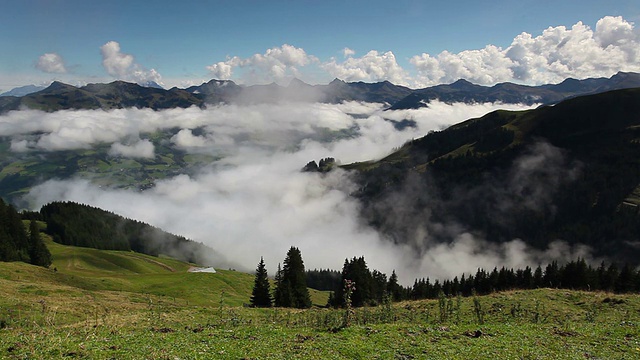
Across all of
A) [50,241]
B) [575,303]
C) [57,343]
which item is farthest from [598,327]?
[50,241]

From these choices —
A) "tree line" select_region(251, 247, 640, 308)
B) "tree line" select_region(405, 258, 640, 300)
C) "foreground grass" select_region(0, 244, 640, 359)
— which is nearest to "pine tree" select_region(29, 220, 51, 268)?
"tree line" select_region(251, 247, 640, 308)

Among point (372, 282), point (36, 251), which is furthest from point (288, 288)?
point (36, 251)

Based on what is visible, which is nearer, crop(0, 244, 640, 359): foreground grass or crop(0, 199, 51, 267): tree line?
crop(0, 244, 640, 359): foreground grass

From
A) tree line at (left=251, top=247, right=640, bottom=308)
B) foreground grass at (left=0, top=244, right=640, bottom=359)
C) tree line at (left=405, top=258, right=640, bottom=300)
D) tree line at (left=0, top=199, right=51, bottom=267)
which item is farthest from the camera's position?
tree line at (left=0, top=199, right=51, bottom=267)

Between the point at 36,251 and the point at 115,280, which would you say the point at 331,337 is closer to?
the point at 115,280

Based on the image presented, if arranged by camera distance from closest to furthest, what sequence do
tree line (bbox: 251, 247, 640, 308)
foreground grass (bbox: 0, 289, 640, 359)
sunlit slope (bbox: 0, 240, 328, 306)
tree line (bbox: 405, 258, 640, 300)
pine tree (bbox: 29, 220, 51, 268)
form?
foreground grass (bbox: 0, 289, 640, 359)
sunlit slope (bbox: 0, 240, 328, 306)
tree line (bbox: 251, 247, 640, 308)
tree line (bbox: 405, 258, 640, 300)
pine tree (bbox: 29, 220, 51, 268)

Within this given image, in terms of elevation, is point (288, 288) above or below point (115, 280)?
above

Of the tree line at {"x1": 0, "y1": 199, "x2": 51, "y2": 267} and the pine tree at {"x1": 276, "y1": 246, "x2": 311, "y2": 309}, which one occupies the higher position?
the tree line at {"x1": 0, "y1": 199, "x2": 51, "y2": 267}

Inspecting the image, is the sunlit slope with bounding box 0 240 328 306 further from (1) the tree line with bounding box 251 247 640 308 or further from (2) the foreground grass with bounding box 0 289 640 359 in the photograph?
(2) the foreground grass with bounding box 0 289 640 359

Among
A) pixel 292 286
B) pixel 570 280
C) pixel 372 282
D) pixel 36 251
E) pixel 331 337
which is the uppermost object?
pixel 36 251

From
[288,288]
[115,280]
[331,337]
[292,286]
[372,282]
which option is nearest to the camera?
[331,337]

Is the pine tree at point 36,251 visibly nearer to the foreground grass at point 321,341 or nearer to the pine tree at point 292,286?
the pine tree at point 292,286

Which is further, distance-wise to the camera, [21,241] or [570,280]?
[21,241]

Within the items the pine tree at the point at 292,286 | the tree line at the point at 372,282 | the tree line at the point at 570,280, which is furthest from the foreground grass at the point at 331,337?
the tree line at the point at 570,280
